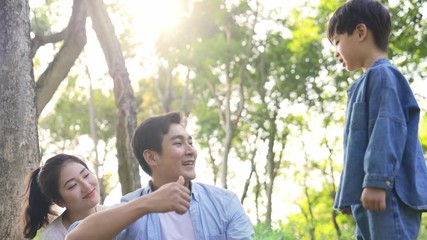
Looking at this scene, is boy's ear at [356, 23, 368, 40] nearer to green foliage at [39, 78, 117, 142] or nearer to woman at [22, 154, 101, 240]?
woman at [22, 154, 101, 240]

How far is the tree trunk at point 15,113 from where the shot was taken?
5.93 metres

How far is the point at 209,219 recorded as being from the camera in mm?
3312

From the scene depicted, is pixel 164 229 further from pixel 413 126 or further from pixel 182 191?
pixel 413 126

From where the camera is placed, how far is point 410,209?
3.00 m

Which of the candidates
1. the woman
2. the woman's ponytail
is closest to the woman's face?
the woman

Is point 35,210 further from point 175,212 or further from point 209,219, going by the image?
point 175,212

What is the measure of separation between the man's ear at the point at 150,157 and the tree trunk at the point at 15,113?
9.03ft

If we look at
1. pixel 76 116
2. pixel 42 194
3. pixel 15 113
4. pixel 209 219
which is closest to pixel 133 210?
pixel 209 219

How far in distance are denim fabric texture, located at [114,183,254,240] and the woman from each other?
1050 millimetres

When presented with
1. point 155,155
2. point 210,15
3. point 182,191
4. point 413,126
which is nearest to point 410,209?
point 413,126

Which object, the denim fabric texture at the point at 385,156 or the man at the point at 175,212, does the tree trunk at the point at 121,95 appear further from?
the denim fabric texture at the point at 385,156

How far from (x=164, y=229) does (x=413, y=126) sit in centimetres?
125

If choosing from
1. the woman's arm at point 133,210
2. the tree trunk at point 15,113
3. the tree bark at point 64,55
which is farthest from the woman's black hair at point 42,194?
the tree bark at point 64,55

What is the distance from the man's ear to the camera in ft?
11.4
